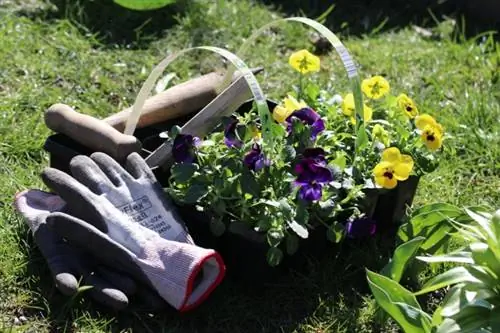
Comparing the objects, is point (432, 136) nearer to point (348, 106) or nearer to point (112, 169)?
point (348, 106)

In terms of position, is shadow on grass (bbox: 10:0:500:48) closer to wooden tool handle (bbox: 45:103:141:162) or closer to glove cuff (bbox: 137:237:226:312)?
wooden tool handle (bbox: 45:103:141:162)

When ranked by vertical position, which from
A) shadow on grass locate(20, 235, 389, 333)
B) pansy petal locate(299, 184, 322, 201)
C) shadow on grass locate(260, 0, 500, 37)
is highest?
pansy petal locate(299, 184, 322, 201)

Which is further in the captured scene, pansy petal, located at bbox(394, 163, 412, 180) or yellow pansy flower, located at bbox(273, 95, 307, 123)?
yellow pansy flower, located at bbox(273, 95, 307, 123)

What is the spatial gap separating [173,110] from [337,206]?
0.76 meters

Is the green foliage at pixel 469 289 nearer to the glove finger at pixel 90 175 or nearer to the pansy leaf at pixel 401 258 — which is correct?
the pansy leaf at pixel 401 258

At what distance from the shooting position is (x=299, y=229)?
2.58m

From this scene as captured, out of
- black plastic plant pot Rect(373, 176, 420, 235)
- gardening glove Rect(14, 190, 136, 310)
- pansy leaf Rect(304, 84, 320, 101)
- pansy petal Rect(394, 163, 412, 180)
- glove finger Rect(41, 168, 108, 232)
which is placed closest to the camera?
gardening glove Rect(14, 190, 136, 310)

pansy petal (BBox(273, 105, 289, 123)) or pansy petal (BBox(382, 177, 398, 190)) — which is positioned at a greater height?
pansy petal (BBox(273, 105, 289, 123))

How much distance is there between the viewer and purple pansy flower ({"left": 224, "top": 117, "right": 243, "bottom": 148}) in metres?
2.75

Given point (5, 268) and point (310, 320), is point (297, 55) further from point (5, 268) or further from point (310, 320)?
point (5, 268)

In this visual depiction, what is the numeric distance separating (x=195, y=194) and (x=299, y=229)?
331 mm

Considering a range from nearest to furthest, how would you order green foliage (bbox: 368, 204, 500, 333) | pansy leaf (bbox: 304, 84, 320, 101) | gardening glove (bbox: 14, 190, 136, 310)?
green foliage (bbox: 368, 204, 500, 333) < gardening glove (bbox: 14, 190, 136, 310) < pansy leaf (bbox: 304, 84, 320, 101)

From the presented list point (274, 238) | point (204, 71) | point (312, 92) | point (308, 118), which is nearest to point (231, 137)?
point (308, 118)

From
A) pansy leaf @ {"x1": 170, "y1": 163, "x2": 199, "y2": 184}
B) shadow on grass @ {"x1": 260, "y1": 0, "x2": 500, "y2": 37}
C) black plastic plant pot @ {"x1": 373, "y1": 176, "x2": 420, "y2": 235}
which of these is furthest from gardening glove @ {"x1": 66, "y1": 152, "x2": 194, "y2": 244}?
shadow on grass @ {"x1": 260, "y1": 0, "x2": 500, "y2": 37}
